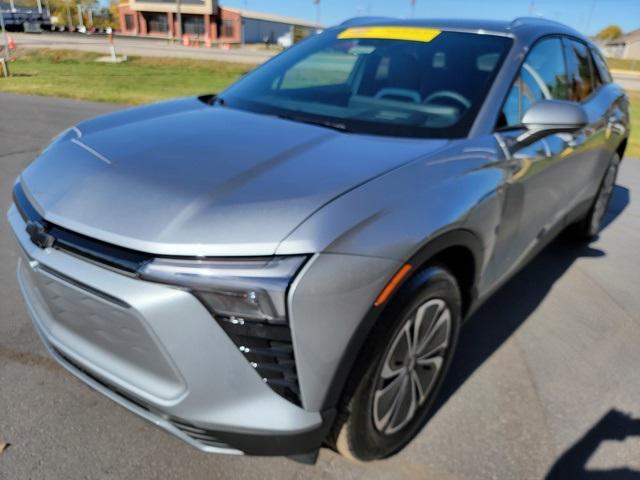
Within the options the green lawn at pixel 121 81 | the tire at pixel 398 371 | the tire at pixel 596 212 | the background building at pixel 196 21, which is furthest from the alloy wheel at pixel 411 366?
the background building at pixel 196 21

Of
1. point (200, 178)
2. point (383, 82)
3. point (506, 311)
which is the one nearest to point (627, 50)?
point (506, 311)

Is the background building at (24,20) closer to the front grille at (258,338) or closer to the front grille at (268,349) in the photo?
the front grille at (258,338)

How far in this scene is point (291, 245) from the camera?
156 centimetres

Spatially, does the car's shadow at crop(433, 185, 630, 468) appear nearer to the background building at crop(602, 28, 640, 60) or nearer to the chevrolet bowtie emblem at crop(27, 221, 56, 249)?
the chevrolet bowtie emblem at crop(27, 221, 56, 249)

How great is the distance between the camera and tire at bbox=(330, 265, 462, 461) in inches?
70.6

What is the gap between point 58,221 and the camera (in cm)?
179

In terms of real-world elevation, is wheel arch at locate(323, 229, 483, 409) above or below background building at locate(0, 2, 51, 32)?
above

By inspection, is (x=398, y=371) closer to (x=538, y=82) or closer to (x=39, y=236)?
(x=39, y=236)

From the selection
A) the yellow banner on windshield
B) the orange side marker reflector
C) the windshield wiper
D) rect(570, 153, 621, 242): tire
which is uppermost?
the yellow banner on windshield

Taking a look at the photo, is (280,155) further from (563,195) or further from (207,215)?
(563,195)

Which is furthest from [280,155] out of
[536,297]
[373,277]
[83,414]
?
[536,297]

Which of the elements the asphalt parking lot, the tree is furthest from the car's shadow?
the tree

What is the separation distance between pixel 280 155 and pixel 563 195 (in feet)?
6.67

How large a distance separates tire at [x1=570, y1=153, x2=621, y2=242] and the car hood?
2723 mm
